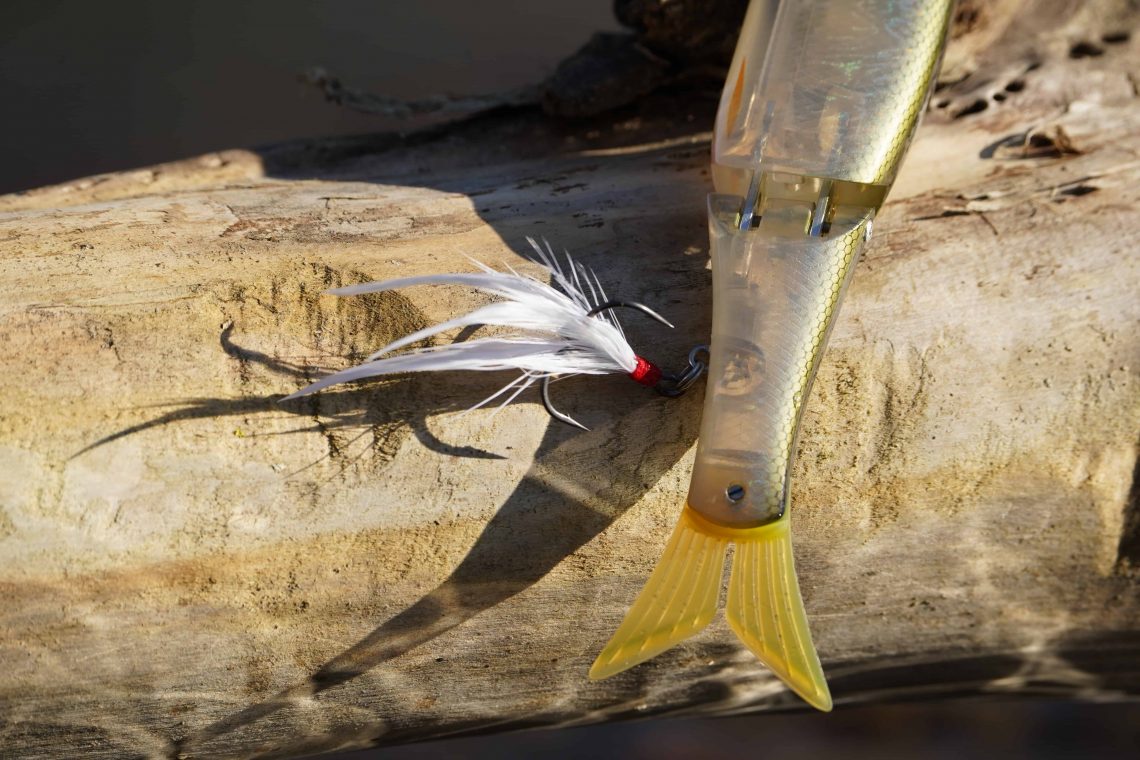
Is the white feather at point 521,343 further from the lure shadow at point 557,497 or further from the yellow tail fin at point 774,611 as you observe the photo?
the yellow tail fin at point 774,611

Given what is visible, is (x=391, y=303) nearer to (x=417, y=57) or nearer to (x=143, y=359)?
(x=143, y=359)

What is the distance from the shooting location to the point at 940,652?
57.5 inches

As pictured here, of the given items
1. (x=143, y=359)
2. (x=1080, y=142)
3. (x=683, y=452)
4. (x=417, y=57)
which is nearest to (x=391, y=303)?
(x=143, y=359)

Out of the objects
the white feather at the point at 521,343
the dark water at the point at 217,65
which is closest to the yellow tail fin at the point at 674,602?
the white feather at the point at 521,343

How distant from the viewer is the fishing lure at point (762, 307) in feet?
3.96

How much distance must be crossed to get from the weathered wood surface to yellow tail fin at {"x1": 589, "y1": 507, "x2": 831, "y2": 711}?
0.12 metres

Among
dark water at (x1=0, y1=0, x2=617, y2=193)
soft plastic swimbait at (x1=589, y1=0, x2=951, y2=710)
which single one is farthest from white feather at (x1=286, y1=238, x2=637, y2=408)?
dark water at (x1=0, y1=0, x2=617, y2=193)

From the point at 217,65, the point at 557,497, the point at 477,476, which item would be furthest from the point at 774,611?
the point at 217,65

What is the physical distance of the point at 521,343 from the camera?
128cm

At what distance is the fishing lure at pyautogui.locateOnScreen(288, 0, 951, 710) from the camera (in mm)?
1206

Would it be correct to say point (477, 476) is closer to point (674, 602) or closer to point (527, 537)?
point (527, 537)

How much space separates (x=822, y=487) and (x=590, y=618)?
1.29 ft

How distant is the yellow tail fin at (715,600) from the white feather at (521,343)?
26 cm

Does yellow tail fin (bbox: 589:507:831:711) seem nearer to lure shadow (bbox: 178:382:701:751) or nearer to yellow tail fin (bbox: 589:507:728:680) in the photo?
yellow tail fin (bbox: 589:507:728:680)
